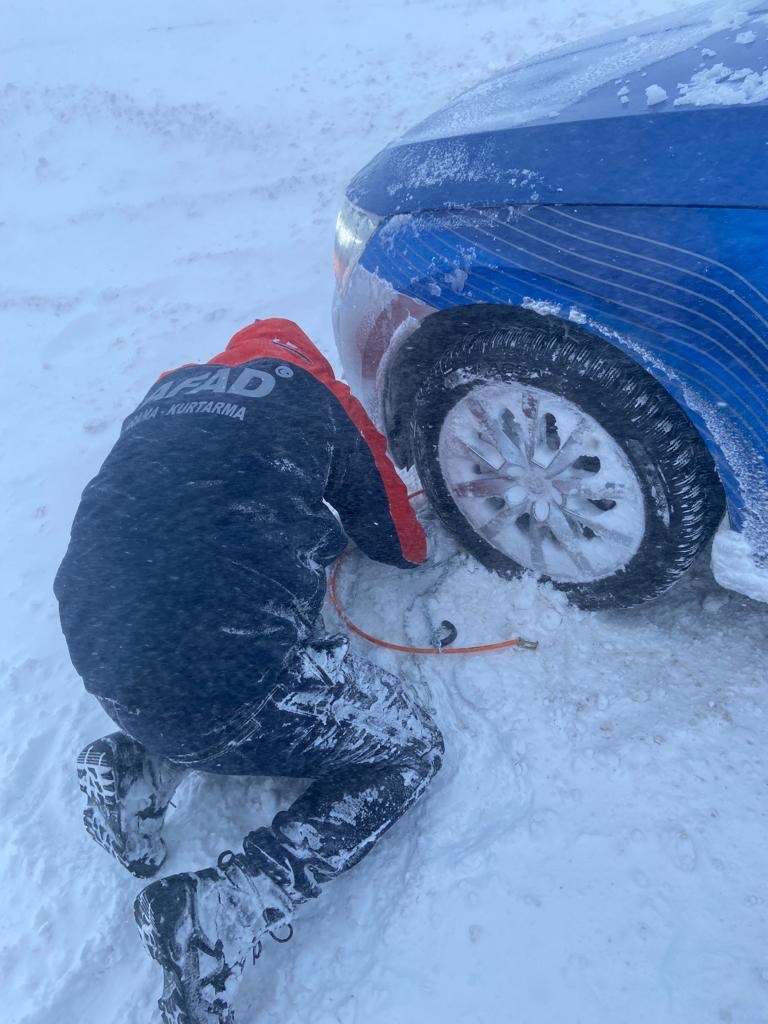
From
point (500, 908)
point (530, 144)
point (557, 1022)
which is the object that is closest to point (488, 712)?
point (500, 908)

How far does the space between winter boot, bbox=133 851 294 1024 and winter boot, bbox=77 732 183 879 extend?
25 cm

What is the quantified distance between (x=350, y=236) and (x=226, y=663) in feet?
4.74

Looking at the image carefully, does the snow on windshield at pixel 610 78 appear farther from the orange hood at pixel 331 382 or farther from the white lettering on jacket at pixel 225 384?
the white lettering on jacket at pixel 225 384

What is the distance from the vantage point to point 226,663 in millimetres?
1554

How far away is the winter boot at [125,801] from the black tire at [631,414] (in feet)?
4.53

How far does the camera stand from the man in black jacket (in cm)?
155

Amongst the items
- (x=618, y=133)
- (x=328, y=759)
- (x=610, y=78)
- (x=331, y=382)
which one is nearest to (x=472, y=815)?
(x=328, y=759)

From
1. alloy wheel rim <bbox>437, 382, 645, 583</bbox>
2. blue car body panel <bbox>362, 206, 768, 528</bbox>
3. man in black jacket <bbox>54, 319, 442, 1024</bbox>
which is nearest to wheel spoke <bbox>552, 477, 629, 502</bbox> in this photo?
alloy wheel rim <bbox>437, 382, 645, 583</bbox>

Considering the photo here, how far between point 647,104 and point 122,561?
1.61m

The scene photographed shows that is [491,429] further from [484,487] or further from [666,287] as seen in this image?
[666,287]

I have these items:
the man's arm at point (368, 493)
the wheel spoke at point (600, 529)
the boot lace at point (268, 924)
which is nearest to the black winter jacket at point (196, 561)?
the man's arm at point (368, 493)

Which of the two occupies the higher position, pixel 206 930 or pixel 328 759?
pixel 328 759

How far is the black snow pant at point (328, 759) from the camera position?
5.59 feet

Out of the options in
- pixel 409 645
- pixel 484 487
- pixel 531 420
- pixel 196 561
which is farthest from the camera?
pixel 409 645
